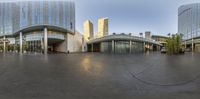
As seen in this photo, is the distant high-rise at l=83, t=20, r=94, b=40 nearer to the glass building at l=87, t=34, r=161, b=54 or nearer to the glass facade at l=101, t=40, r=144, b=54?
the glass building at l=87, t=34, r=161, b=54

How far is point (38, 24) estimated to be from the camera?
120ft

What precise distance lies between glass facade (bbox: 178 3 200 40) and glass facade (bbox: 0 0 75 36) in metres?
41.8

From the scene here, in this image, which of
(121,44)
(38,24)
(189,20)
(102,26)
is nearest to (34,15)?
(38,24)

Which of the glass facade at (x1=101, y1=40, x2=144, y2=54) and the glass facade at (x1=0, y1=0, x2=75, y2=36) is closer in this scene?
the glass facade at (x1=0, y1=0, x2=75, y2=36)

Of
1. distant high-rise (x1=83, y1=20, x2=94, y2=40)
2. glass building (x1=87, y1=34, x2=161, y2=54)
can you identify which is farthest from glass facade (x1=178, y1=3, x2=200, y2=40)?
distant high-rise (x1=83, y1=20, x2=94, y2=40)

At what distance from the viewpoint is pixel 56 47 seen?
164ft

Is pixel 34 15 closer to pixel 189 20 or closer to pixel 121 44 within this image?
pixel 121 44

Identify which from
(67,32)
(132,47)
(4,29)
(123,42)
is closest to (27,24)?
(67,32)

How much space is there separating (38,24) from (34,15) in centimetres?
671

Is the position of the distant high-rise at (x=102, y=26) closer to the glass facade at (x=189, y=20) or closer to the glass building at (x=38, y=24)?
the glass building at (x=38, y=24)

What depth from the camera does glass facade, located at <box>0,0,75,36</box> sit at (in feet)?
136

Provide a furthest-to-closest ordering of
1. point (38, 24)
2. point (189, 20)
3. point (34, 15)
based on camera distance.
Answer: point (189, 20), point (34, 15), point (38, 24)

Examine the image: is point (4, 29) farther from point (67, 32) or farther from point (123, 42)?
point (123, 42)

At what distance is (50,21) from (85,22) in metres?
34.5
